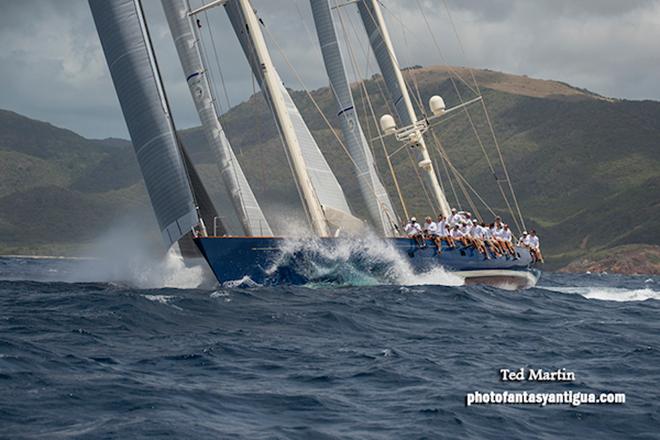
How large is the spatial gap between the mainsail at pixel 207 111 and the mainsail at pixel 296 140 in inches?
53.9

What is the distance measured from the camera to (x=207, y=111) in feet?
84.5

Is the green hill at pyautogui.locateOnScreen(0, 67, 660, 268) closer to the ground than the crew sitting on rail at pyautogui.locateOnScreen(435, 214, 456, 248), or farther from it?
farther from it

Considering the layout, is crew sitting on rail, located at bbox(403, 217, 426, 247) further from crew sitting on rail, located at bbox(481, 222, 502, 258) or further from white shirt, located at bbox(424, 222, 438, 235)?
crew sitting on rail, located at bbox(481, 222, 502, 258)

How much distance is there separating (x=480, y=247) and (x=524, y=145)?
159378 millimetres

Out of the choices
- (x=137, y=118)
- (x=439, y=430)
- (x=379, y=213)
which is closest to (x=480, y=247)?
(x=379, y=213)

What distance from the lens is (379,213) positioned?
30375mm

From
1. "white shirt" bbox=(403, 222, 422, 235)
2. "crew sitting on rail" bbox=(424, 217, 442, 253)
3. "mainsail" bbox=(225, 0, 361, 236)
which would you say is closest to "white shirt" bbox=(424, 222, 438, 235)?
"crew sitting on rail" bbox=(424, 217, 442, 253)

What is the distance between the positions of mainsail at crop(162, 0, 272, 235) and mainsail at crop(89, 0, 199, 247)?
6.88ft

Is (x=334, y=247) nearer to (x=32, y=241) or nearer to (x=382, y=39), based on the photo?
(x=382, y=39)

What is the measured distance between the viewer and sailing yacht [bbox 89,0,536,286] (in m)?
23.2

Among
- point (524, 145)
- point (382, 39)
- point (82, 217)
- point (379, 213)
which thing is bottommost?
point (379, 213)

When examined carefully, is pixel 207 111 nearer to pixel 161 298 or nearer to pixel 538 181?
pixel 161 298

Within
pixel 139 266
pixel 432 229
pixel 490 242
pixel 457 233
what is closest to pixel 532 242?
pixel 490 242

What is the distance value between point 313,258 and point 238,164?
354cm
